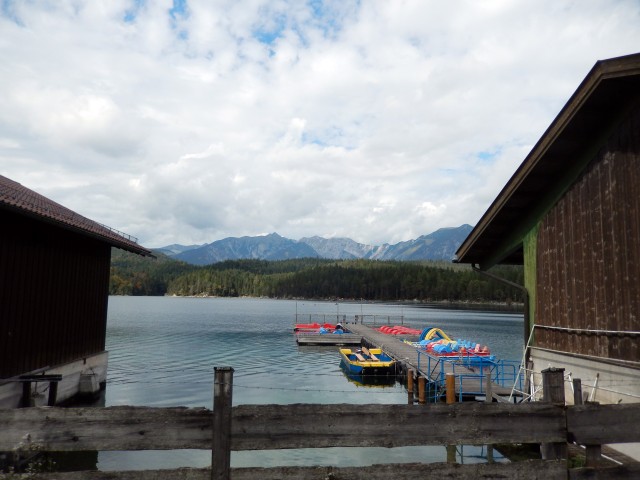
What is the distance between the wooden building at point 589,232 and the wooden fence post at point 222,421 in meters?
9.71

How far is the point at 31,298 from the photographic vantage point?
16719 mm

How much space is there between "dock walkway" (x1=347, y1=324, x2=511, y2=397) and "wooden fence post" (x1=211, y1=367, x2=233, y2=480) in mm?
18322

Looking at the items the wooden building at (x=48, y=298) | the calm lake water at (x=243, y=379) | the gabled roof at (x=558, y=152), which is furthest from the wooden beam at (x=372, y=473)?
the wooden building at (x=48, y=298)

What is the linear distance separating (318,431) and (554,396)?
2.65 m

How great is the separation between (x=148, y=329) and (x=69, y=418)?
70761 mm

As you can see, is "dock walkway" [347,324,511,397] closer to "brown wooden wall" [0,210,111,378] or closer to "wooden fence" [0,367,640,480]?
"wooden fence" [0,367,640,480]

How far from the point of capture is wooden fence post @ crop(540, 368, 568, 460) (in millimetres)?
5453

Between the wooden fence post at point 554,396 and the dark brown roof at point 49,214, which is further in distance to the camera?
the dark brown roof at point 49,214

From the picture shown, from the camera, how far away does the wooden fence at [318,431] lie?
5.11 metres

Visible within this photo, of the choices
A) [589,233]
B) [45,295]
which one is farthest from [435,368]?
[45,295]

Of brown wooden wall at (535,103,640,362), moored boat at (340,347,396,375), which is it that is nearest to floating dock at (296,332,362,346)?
moored boat at (340,347,396,375)

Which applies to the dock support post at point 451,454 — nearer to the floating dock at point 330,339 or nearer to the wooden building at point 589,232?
the wooden building at point 589,232

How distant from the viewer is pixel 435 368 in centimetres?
2709

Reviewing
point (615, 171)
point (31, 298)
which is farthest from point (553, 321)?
point (31, 298)
